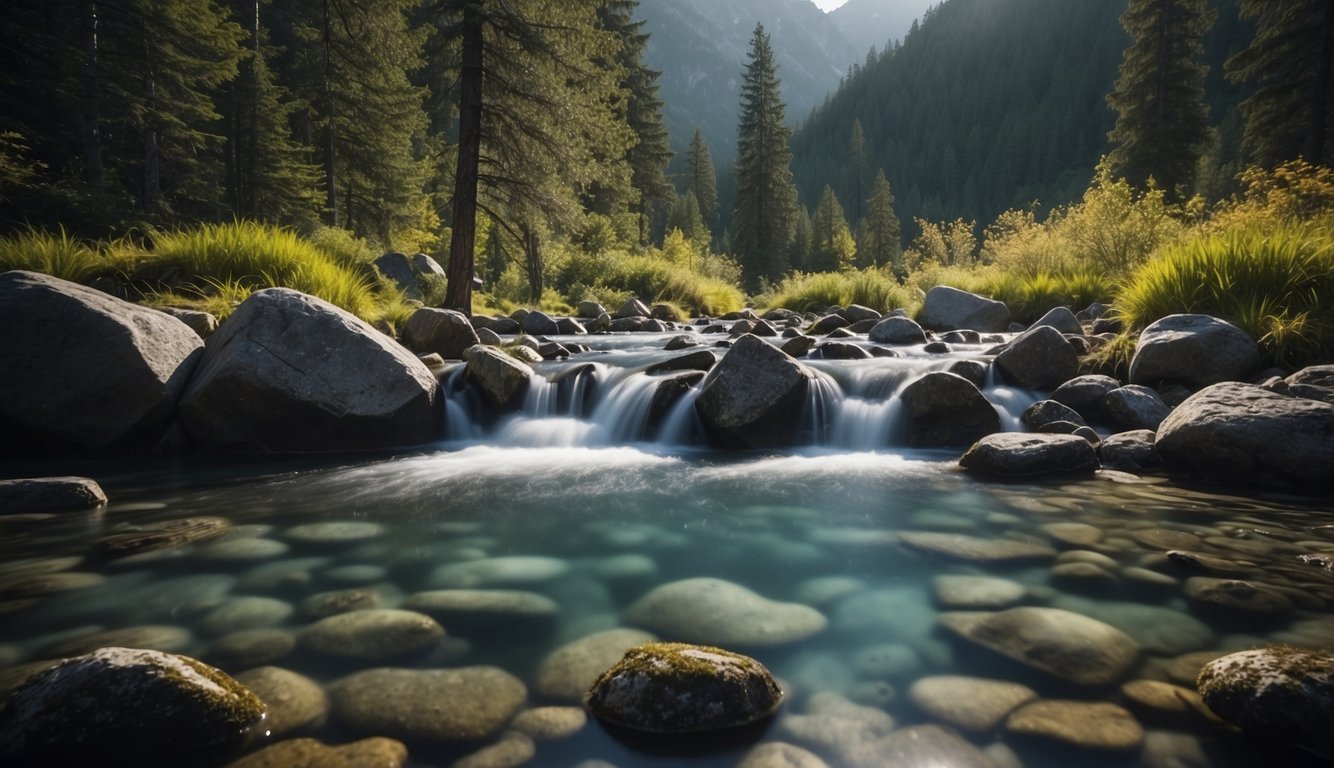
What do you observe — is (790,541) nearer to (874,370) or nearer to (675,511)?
(675,511)

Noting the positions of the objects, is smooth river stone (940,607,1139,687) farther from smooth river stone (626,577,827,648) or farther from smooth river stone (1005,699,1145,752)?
smooth river stone (626,577,827,648)

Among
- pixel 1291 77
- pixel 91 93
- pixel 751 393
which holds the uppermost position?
pixel 1291 77

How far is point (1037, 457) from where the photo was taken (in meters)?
5.24

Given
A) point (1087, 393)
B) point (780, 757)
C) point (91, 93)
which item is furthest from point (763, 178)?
point (780, 757)

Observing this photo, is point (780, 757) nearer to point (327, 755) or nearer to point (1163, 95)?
point (327, 755)

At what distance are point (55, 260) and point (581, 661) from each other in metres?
9.07

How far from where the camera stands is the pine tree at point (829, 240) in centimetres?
5634

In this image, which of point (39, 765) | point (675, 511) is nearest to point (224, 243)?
point (675, 511)

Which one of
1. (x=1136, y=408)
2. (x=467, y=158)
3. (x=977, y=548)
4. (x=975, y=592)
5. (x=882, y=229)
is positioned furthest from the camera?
(x=882, y=229)

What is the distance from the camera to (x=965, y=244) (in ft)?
79.5

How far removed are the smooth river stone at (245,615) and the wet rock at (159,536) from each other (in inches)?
45.1

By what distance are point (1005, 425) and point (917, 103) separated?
153m

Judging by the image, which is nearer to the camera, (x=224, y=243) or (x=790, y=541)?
(x=790, y=541)

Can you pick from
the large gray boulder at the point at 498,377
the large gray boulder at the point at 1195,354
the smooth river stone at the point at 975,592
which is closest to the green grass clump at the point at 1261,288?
the large gray boulder at the point at 1195,354
